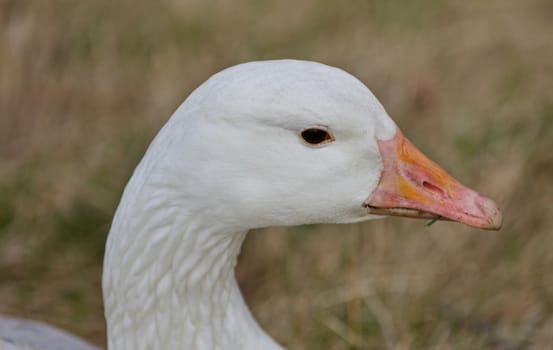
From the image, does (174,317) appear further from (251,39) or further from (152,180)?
(251,39)

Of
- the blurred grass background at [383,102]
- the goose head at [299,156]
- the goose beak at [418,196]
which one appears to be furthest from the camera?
the blurred grass background at [383,102]

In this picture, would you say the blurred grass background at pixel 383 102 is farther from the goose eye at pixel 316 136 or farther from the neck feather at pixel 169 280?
the goose eye at pixel 316 136

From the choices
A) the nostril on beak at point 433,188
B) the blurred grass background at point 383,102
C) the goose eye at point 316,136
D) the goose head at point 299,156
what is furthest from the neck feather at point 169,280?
the blurred grass background at point 383,102

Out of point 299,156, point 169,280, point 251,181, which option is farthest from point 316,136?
point 169,280

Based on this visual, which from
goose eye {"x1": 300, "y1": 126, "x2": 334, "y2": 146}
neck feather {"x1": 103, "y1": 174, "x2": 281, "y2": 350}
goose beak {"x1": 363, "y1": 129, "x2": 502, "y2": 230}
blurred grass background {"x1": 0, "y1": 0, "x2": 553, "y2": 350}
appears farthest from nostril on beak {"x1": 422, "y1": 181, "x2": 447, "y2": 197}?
blurred grass background {"x1": 0, "y1": 0, "x2": 553, "y2": 350}

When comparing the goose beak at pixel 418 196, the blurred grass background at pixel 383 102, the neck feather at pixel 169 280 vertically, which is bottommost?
the blurred grass background at pixel 383 102

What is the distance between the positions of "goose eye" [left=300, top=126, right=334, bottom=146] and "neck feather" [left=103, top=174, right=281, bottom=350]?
31cm

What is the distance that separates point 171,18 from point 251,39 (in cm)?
50

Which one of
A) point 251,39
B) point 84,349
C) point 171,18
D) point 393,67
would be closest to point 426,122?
point 393,67

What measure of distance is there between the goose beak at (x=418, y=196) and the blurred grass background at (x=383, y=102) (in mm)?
1262

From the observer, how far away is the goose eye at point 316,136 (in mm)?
2209

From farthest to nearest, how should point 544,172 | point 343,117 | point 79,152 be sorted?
point 79,152
point 544,172
point 343,117

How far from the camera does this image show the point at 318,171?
225 cm

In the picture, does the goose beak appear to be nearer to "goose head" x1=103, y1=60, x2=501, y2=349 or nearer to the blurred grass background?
"goose head" x1=103, y1=60, x2=501, y2=349
